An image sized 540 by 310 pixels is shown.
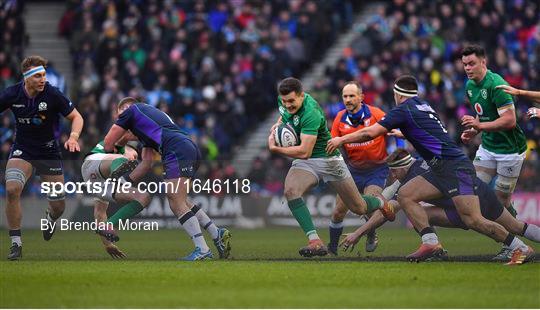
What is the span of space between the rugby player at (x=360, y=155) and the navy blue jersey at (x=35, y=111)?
3961 millimetres

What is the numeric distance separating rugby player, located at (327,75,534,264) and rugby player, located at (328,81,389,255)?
6.34 ft

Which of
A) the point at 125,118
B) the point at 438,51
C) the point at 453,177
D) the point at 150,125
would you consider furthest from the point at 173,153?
the point at 438,51

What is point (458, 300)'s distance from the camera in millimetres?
11188

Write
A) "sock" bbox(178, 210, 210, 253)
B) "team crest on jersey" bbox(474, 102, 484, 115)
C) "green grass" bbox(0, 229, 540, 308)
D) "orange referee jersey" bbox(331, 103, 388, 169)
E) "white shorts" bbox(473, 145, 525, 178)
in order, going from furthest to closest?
"orange referee jersey" bbox(331, 103, 388, 169)
"white shorts" bbox(473, 145, 525, 178)
"team crest on jersey" bbox(474, 102, 484, 115)
"sock" bbox(178, 210, 210, 253)
"green grass" bbox(0, 229, 540, 308)

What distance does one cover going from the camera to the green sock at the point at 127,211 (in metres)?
16.4

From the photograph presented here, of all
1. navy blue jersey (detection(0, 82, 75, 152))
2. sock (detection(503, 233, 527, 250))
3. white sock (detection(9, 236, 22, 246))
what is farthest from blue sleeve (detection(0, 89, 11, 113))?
sock (detection(503, 233, 527, 250))

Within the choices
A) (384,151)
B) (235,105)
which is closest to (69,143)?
(384,151)

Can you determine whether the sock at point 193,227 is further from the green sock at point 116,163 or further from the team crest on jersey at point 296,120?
the team crest on jersey at point 296,120

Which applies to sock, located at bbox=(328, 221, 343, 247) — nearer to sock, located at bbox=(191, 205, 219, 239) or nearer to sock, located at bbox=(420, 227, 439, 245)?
sock, located at bbox=(191, 205, 219, 239)

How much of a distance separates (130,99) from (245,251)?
283cm

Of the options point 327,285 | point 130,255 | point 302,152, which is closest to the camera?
point 327,285

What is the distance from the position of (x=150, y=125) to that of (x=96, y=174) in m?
1.52

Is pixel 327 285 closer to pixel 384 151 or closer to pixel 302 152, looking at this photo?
pixel 302 152

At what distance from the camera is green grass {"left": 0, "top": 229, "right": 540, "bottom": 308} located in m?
11.1
